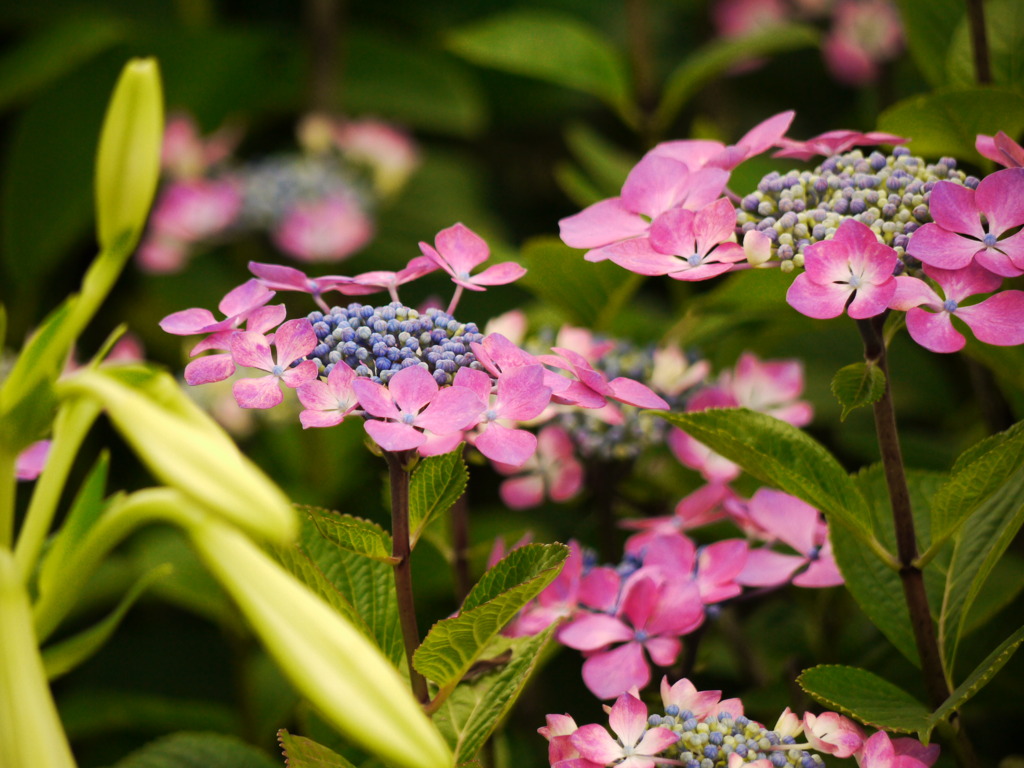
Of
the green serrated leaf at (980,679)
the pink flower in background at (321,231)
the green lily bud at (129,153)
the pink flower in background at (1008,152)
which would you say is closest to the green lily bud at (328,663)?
the green lily bud at (129,153)

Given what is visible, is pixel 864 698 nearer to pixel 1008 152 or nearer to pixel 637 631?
pixel 637 631

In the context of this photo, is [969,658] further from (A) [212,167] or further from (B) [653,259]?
(A) [212,167]

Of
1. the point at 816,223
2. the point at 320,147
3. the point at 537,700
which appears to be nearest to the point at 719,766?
the point at 816,223

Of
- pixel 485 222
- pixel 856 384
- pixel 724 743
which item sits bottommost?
pixel 485 222

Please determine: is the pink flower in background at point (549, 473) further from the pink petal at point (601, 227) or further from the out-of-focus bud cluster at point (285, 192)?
the out-of-focus bud cluster at point (285, 192)

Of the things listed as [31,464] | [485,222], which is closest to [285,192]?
[485,222]

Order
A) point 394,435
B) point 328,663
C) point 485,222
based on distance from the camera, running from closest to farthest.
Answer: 1. point 328,663
2. point 394,435
3. point 485,222

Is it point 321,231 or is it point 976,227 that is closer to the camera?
point 976,227
